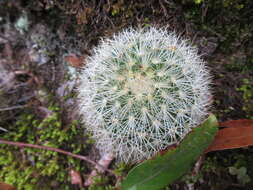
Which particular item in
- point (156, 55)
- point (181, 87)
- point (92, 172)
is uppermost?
point (156, 55)

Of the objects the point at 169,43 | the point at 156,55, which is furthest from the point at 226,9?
the point at 156,55

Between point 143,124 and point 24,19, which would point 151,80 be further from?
point 24,19

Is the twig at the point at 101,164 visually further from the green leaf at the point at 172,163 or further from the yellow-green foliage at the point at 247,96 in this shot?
the yellow-green foliage at the point at 247,96

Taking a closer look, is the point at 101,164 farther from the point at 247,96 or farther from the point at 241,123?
the point at 247,96

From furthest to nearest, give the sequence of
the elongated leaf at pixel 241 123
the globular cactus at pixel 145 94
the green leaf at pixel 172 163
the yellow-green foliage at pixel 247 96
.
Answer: the yellow-green foliage at pixel 247 96 < the elongated leaf at pixel 241 123 < the globular cactus at pixel 145 94 < the green leaf at pixel 172 163

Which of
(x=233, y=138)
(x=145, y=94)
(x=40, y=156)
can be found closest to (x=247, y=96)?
(x=233, y=138)

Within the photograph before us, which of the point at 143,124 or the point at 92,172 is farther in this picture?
the point at 92,172

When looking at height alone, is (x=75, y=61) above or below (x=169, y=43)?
below

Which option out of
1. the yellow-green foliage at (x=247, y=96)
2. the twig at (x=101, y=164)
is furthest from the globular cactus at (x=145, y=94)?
the yellow-green foliage at (x=247, y=96)
